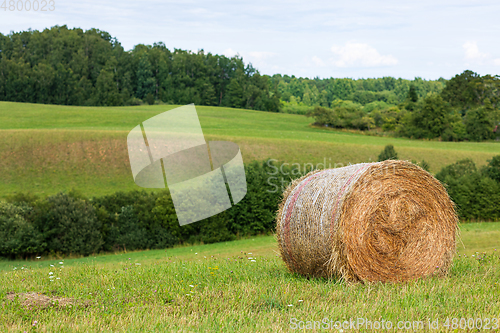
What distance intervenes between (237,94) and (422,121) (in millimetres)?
46695

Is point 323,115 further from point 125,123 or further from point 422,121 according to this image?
point 125,123

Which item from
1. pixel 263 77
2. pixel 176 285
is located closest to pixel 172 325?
pixel 176 285

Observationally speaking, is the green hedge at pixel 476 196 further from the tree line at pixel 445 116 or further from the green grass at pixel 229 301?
the tree line at pixel 445 116

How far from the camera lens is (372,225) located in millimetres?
6691

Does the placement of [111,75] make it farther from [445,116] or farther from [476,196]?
[476,196]

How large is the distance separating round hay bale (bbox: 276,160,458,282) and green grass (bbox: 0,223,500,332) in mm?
339

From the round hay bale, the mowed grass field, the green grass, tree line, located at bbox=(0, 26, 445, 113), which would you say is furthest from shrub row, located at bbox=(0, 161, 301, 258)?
tree line, located at bbox=(0, 26, 445, 113)

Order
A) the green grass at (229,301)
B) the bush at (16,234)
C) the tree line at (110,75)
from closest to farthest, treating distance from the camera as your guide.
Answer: the green grass at (229,301)
the bush at (16,234)
the tree line at (110,75)

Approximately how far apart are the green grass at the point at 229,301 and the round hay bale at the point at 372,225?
339mm

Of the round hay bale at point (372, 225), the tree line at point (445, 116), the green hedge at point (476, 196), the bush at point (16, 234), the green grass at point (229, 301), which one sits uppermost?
the tree line at point (445, 116)

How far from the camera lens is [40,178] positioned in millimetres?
33344

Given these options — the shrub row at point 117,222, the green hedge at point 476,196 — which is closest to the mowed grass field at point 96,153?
the green hedge at point 476,196

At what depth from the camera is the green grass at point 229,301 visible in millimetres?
4375

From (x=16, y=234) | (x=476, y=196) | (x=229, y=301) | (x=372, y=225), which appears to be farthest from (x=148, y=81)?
(x=229, y=301)
